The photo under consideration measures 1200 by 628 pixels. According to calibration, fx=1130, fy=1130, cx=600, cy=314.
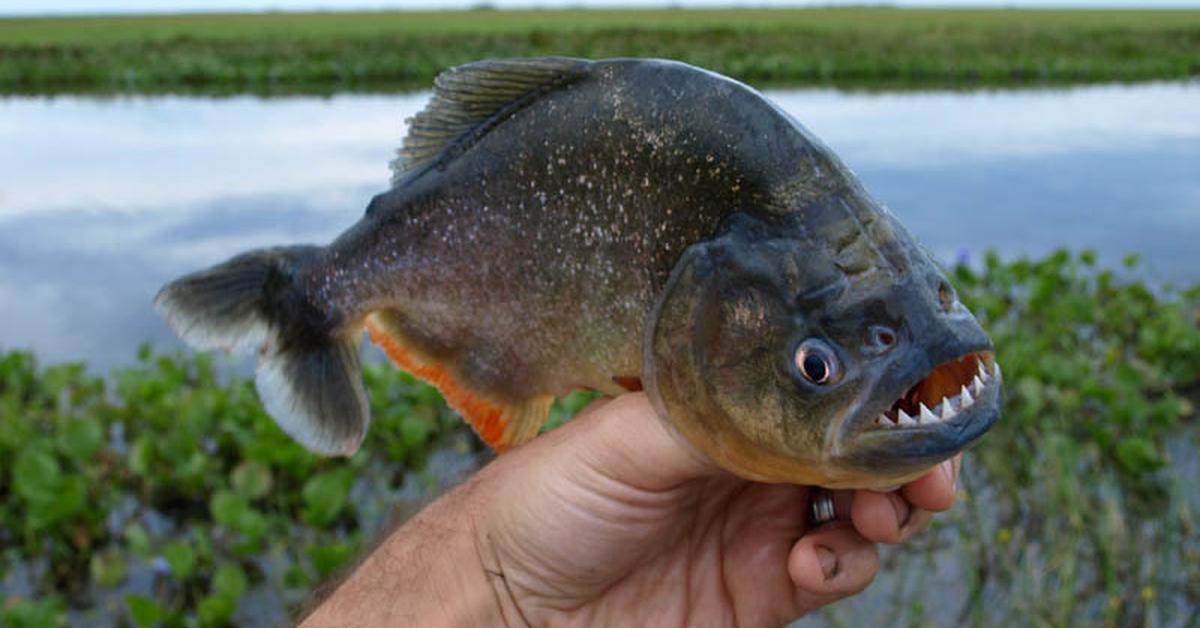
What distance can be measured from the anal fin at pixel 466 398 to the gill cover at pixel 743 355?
59 cm

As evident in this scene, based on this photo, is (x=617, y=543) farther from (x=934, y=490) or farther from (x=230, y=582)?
(x=230, y=582)

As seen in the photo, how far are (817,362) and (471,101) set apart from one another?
3.13 feet

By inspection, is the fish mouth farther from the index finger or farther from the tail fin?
the tail fin

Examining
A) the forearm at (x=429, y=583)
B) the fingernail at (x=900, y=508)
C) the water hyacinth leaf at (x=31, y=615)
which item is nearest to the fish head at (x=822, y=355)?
the fingernail at (x=900, y=508)

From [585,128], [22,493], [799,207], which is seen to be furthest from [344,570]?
[22,493]

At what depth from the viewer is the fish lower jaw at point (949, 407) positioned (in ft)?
5.11

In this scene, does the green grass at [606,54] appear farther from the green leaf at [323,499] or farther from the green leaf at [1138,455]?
the green leaf at [323,499]

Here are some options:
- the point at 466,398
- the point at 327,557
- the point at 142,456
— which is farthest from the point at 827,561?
the point at 142,456

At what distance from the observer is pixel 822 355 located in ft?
5.47

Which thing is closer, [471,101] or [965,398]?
[965,398]

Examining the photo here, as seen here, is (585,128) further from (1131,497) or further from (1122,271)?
(1122,271)

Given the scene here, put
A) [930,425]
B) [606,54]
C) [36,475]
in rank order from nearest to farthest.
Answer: [930,425] < [36,475] < [606,54]

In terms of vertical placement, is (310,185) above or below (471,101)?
below

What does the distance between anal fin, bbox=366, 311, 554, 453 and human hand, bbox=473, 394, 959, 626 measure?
0.07 meters
